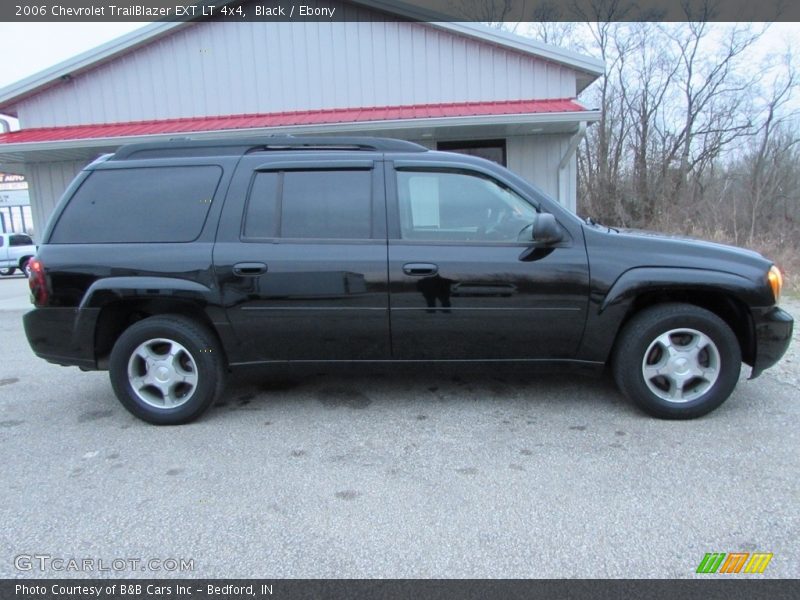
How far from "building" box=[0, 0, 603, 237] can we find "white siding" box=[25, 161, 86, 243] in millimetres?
21

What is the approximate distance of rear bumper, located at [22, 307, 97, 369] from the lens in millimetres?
3705

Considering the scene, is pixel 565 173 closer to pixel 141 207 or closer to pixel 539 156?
pixel 539 156

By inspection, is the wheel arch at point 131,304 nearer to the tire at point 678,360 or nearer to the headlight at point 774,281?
the tire at point 678,360

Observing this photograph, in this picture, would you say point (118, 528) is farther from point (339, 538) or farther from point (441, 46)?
point (441, 46)

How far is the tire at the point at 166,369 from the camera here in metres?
3.69

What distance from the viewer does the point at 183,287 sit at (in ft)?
11.8

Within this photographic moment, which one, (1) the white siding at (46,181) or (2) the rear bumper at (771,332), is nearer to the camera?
(2) the rear bumper at (771,332)

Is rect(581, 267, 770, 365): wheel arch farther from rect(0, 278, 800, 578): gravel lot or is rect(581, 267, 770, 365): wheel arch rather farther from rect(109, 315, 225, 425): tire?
rect(109, 315, 225, 425): tire

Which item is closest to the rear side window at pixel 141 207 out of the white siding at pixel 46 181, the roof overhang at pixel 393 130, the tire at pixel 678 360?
the tire at pixel 678 360

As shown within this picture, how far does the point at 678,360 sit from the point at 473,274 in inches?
60.0

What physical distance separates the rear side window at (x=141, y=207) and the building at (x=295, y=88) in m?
5.62

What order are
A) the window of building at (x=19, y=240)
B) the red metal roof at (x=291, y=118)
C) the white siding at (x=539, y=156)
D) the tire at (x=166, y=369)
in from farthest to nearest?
the window of building at (x=19, y=240), the white siding at (x=539, y=156), the red metal roof at (x=291, y=118), the tire at (x=166, y=369)

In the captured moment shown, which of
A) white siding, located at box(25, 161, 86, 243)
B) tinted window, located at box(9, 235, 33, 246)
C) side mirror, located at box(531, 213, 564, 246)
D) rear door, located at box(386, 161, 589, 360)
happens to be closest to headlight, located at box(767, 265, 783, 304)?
rear door, located at box(386, 161, 589, 360)
